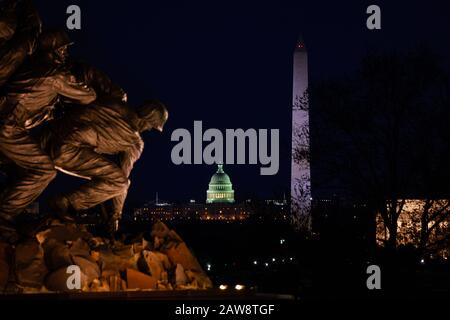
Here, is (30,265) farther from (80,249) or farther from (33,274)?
(80,249)

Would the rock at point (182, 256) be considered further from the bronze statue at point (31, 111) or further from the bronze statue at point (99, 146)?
Answer: the bronze statue at point (31, 111)

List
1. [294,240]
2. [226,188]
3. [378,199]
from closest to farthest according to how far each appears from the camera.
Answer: [378,199]
[294,240]
[226,188]

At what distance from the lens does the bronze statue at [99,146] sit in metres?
18.3

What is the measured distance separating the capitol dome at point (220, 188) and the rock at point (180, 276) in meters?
129

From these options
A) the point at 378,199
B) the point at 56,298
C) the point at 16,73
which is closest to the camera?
the point at 56,298

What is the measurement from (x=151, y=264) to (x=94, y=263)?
978mm

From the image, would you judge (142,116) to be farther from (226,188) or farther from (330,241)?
(226,188)

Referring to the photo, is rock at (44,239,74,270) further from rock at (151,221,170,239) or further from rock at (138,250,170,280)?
rock at (151,221,170,239)

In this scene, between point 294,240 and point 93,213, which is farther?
point 294,240

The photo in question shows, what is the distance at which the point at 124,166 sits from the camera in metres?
19.2

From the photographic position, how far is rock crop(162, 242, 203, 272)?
18.4 metres

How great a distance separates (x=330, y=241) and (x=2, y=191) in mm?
10977

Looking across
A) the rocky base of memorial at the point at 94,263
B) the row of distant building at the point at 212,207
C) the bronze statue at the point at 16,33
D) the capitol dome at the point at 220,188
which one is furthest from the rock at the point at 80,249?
the capitol dome at the point at 220,188
